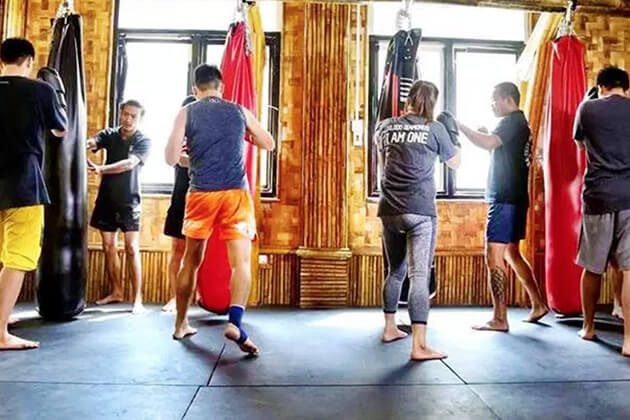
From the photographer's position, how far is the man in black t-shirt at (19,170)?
270cm

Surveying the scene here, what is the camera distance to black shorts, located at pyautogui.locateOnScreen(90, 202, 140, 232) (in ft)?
13.6

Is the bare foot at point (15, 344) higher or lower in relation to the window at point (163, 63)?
lower

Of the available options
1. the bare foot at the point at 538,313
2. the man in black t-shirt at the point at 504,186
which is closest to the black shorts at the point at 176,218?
the man in black t-shirt at the point at 504,186

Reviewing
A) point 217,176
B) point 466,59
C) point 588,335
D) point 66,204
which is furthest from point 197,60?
point 588,335

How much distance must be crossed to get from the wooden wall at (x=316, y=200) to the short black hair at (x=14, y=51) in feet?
6.31

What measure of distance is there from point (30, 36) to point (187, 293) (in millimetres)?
3395

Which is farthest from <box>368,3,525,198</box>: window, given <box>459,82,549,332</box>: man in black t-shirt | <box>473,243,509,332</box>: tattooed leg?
<box>473,243,509,332</box>: tattooed leg

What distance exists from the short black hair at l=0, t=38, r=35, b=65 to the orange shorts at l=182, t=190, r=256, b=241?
124 centimetres

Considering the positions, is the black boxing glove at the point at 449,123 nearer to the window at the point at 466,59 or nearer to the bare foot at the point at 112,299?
the window at the point at 466,59

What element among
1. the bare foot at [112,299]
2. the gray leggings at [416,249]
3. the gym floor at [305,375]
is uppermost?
the gray leggings at [416,249]

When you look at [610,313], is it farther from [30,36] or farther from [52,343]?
[30,36]

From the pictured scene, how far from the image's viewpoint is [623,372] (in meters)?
2.47

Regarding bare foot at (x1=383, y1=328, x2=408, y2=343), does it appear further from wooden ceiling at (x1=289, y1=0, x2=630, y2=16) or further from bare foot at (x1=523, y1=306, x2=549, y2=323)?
wooden ceiling at (x1=289, y1=0, x2=630, y2=16)

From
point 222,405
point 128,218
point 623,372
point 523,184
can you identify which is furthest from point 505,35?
point 222,405
